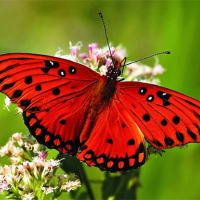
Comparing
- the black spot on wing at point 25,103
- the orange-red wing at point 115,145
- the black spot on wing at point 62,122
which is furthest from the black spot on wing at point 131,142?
the black spot on wing at point 25,103

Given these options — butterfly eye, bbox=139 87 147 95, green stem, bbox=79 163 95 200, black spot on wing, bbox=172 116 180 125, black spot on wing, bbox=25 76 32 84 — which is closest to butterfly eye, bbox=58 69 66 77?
black spot on wing, bbox=25 76 32 84

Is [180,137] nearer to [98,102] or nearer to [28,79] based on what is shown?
[98,102]

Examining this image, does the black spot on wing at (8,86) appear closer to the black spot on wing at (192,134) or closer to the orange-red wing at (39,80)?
the orange-red wing at (39,80)

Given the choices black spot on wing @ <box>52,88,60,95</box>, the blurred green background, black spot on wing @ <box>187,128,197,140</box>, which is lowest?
black spot on wing @ <box>187,128,197,140</box>

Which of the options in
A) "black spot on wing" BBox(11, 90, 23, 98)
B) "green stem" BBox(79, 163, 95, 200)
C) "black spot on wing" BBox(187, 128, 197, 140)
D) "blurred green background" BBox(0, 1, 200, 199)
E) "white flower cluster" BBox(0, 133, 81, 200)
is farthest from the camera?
"blurred green background" BBox(0, 1, 200, 199)

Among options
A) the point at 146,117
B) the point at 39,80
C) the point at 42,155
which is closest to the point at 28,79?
the point at 39,80

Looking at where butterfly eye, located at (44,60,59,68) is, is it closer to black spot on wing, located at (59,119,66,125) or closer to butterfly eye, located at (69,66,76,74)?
butterfly eye, located at (69,66,76,74)

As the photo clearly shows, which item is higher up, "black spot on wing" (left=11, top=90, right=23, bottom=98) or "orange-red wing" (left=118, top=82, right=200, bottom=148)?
"black spot on wing" (left=11, top=90, right=23, bottom=98)
